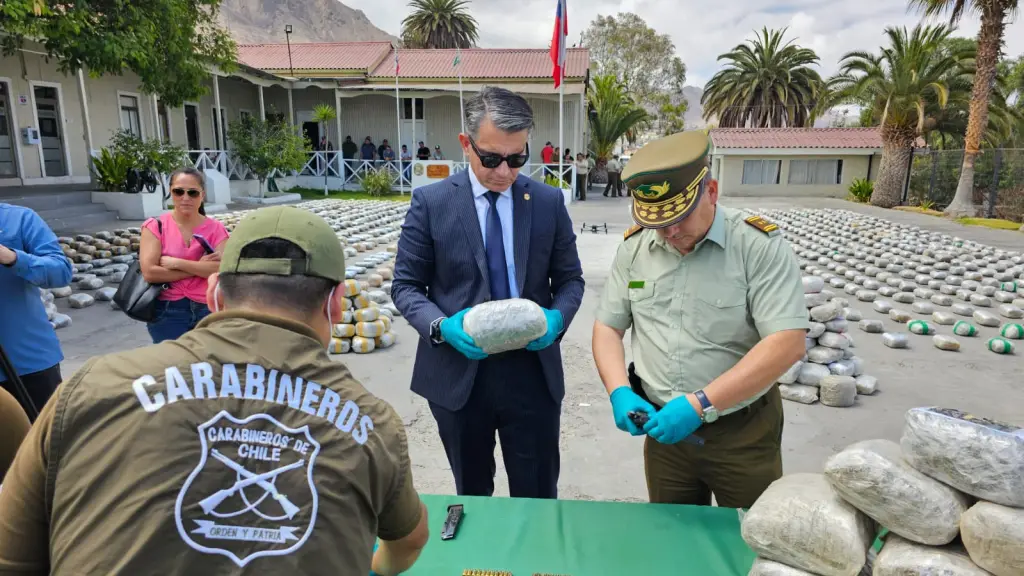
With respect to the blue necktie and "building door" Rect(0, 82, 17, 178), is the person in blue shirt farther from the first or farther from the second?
"building door" Rect(0, 82, 17, 178)

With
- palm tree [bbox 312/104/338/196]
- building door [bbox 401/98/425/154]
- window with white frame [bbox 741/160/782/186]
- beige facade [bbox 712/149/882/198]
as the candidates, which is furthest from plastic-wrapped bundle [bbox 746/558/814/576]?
window with white frame [bbox 741/160/782/186]

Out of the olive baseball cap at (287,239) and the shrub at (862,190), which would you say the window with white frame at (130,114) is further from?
the shrub at (862,190)

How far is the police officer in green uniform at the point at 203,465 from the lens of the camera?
905mm

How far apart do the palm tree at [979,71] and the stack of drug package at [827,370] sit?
Answer: 54.5 feet

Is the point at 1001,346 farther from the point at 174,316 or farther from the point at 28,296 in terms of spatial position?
the point at 28,296

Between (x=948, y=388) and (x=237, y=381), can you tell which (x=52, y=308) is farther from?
(x=948, y=388)

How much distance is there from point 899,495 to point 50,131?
17629mm

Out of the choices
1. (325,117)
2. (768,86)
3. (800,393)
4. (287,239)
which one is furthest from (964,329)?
(768,86)

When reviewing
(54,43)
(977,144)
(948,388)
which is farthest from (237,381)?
(977,144)

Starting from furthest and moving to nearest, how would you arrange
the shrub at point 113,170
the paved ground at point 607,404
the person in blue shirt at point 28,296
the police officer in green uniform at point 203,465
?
1. the shrub at point 113,170
2. the paved ground at point 607,404
3. the person in blue shirt at point 28,296
4. the police officer in green uniform at point 203,465

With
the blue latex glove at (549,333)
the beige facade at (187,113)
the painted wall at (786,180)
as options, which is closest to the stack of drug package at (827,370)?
the blue latex glove at (549,333)

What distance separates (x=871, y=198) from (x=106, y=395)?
997 inches

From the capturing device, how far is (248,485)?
3.07 feet

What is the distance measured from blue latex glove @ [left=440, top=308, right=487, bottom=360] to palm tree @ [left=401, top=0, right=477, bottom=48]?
39455mm
